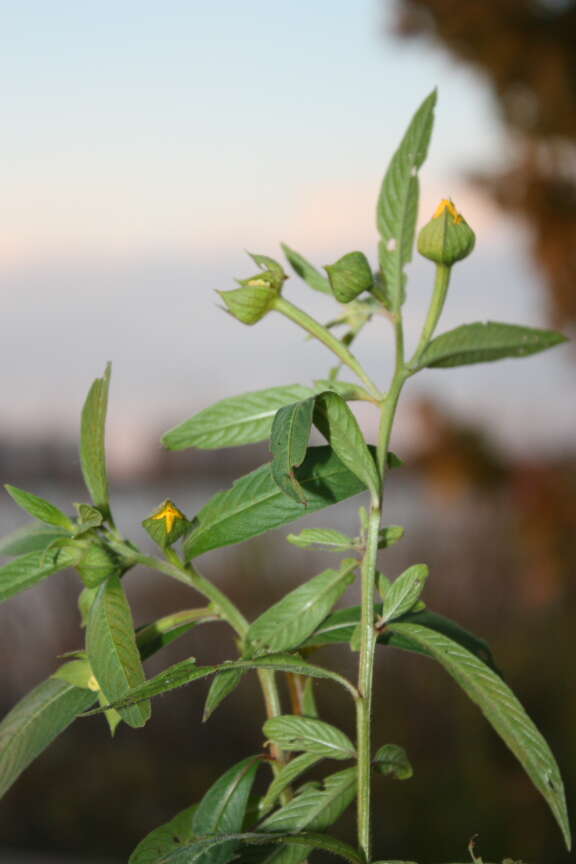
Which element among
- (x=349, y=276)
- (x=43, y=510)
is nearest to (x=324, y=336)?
(x=349, y=276)

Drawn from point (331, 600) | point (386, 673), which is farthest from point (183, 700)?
point (331, 600)

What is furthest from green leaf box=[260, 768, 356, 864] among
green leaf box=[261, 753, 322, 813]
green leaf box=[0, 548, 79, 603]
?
green leaf box=[0, 548, 79, 603]

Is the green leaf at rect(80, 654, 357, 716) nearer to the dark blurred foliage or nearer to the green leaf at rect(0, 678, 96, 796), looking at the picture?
the green leaf at rect(0, 678, 96, 796)

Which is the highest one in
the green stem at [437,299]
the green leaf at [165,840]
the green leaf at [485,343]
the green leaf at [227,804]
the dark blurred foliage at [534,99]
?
the dark blurred foliage at [534,99]

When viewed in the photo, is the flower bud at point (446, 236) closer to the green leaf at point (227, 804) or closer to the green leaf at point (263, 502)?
the green leaf at point (263, 502)

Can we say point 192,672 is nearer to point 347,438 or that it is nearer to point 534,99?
point 347,438

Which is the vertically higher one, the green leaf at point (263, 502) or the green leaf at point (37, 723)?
the green leaf at point (263, 502)

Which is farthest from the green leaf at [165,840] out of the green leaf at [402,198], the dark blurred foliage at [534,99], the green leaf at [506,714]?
the dark blurred foliage at [534,99]
